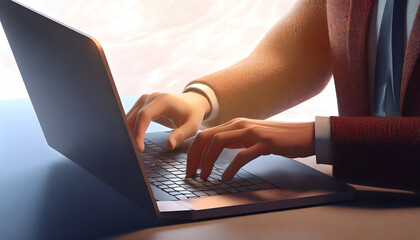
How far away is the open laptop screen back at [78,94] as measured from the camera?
0.58 meters

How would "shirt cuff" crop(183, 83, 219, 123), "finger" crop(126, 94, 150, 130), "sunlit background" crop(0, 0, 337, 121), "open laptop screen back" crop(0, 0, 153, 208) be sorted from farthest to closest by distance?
"sunlit background" crop(0, 0, 337, 121), "shirt cuff" crop(183, 83, 219, 123), "finger" crop(126, 94, 150, 130), "open laptop screen back" crop(0, 0, 153, 208)

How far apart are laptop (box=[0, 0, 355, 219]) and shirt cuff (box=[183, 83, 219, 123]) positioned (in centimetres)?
31

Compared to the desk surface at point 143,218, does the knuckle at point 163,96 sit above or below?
above

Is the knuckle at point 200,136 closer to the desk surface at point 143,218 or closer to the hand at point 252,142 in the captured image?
the hand at point 252,142

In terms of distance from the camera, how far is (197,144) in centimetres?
80

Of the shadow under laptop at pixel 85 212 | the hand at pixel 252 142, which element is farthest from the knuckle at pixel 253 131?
the shadow under laptop at pixel 85 212

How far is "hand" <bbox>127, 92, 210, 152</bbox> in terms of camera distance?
0.97 meters

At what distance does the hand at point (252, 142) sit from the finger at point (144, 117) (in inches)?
4.9

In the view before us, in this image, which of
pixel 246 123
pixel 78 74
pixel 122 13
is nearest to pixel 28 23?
pixel 78 74

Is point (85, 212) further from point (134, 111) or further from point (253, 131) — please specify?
point (134, 111)

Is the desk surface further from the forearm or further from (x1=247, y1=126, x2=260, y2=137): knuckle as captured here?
the forearm

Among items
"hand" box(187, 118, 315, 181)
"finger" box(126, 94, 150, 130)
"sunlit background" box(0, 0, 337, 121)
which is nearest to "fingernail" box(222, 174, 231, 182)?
"hand" box(187, 118, 315, 181)

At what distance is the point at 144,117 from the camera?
3.09 ft

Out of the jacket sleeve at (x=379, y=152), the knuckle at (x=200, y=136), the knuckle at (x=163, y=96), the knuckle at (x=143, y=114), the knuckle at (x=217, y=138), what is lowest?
the jacket sleeve at (x=379, y=152)
